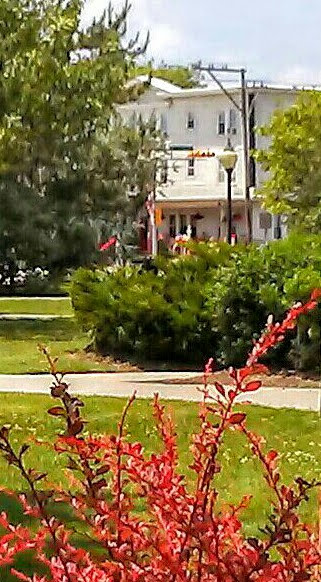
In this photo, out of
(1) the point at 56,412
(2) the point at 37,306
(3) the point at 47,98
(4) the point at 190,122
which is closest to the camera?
(1) the point at 56,412

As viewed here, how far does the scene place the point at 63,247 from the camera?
107ft

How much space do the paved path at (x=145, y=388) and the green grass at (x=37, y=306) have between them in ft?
37.9

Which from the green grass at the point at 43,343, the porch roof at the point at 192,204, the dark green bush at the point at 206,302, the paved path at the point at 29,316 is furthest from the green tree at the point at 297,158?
the porch roof at the point at 192,204

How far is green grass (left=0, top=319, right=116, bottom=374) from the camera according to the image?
15.2m

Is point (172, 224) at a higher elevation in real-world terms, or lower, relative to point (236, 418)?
lower

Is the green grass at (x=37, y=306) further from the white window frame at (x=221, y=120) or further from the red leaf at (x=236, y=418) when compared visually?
the white window frame at (x=221, y=120)

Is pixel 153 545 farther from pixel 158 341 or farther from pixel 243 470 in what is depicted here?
pixel 158 341

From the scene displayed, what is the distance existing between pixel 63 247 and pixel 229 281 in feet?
59.2

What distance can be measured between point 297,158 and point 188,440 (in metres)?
29.9

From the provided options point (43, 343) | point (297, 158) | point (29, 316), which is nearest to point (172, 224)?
point (297, 158)

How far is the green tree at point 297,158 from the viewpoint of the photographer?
3812 cm

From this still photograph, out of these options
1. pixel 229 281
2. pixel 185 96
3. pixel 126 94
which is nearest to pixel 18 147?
pixel 126 94

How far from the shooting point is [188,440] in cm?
932

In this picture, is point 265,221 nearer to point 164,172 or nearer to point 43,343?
point 164,172
